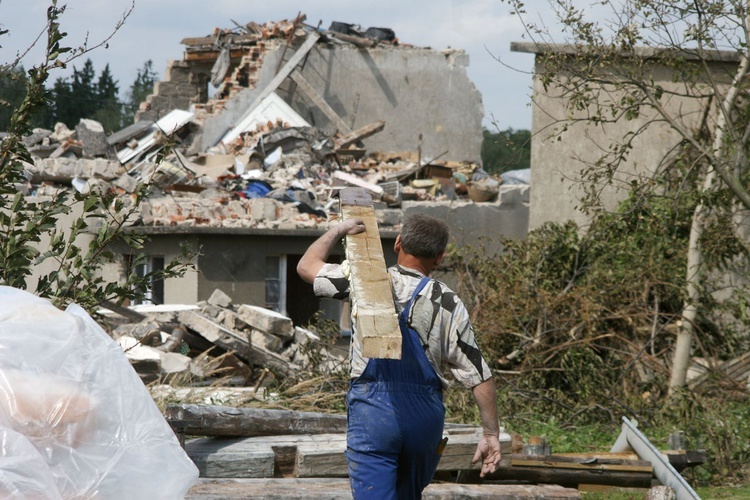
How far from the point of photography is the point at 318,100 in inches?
890

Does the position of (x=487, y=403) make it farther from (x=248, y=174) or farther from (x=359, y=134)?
(x=359, y=134)

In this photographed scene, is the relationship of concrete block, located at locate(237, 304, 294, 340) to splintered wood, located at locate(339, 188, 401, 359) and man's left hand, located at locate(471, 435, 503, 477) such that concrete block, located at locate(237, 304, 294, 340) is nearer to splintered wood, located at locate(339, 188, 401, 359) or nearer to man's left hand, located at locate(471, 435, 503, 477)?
splintered wood, located at locate(339, 188, 401, 359)

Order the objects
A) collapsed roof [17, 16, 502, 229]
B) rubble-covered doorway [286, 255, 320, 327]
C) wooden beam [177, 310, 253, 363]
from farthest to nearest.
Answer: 1. rubble-covered doorway [286, 255, 320, 327]
2. collapsed roof [17, 16, 502, 229]
3. wooden beam [177, 310, 253, 363]

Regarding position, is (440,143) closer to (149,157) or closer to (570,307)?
(149,157)

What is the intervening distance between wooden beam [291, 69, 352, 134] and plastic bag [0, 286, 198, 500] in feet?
66.1

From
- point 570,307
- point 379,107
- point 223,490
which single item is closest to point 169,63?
point 379,107

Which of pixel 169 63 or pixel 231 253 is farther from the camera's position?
pixel 169 63

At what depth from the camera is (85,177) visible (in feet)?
56.2

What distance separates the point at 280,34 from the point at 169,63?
12.7 ft

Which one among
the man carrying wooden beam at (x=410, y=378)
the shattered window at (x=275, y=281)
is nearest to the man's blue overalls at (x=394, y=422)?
the man carrying wooden beam at (x=410, y=378)

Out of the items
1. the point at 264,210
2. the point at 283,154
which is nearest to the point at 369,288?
the point at 264,210

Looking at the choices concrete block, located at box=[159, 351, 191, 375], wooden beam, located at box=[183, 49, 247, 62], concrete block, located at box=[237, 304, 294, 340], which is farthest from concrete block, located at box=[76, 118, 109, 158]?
concrete block, located at box=[159, 351, 191, 375]

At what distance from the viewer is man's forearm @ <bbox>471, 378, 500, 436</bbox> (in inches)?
166

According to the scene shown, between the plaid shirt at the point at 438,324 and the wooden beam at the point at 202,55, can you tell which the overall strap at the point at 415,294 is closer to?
the plaid shirt at the point at 438,324
